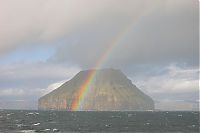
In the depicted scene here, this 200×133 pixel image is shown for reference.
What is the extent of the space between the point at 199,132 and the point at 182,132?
576cm

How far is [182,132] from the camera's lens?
12444 centimetres

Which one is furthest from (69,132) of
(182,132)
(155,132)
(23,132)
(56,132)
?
(182,132)

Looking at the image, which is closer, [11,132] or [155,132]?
[11,132]

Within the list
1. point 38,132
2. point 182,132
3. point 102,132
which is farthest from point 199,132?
point 38,132

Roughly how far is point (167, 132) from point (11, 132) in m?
51.2

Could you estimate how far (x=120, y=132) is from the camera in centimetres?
12081

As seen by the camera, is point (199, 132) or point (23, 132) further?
point (199, 132)

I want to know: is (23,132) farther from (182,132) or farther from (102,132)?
(182,132)

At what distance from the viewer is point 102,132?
395ft

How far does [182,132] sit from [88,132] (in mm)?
31957

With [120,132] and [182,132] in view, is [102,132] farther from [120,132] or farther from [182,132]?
[182,132]

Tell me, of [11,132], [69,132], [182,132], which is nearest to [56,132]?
[69,132]

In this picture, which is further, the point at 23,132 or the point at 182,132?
the point at 182,132

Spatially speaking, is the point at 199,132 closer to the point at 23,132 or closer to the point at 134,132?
the point at 134,132
